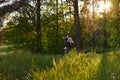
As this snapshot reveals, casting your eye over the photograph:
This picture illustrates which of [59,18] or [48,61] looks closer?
[48,61]

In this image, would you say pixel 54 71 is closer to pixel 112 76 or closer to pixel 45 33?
pixel 112 76

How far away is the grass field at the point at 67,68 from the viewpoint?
530 centimetres

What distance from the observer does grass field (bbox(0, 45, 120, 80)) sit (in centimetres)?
530

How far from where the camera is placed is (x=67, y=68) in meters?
5.91

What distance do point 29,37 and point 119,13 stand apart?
37.4 ft

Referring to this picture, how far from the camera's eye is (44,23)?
31031 millimetres

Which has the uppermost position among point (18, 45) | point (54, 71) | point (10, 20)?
point (54, 71)

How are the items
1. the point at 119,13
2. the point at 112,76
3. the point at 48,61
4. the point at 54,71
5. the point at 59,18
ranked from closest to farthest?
the point at 54,71 → the point at 112,76 → the point at 48,61 → the point at 119,13 → the point at 59,18

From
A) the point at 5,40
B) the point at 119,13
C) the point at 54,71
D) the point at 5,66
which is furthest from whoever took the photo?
the point at 5,40

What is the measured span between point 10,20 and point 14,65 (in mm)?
18935

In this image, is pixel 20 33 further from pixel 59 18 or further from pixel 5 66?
pixel 5 66

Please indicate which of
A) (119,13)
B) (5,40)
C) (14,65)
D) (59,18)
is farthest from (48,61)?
(59,18)

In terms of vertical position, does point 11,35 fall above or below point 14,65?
below

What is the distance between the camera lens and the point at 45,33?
31.6 meters
